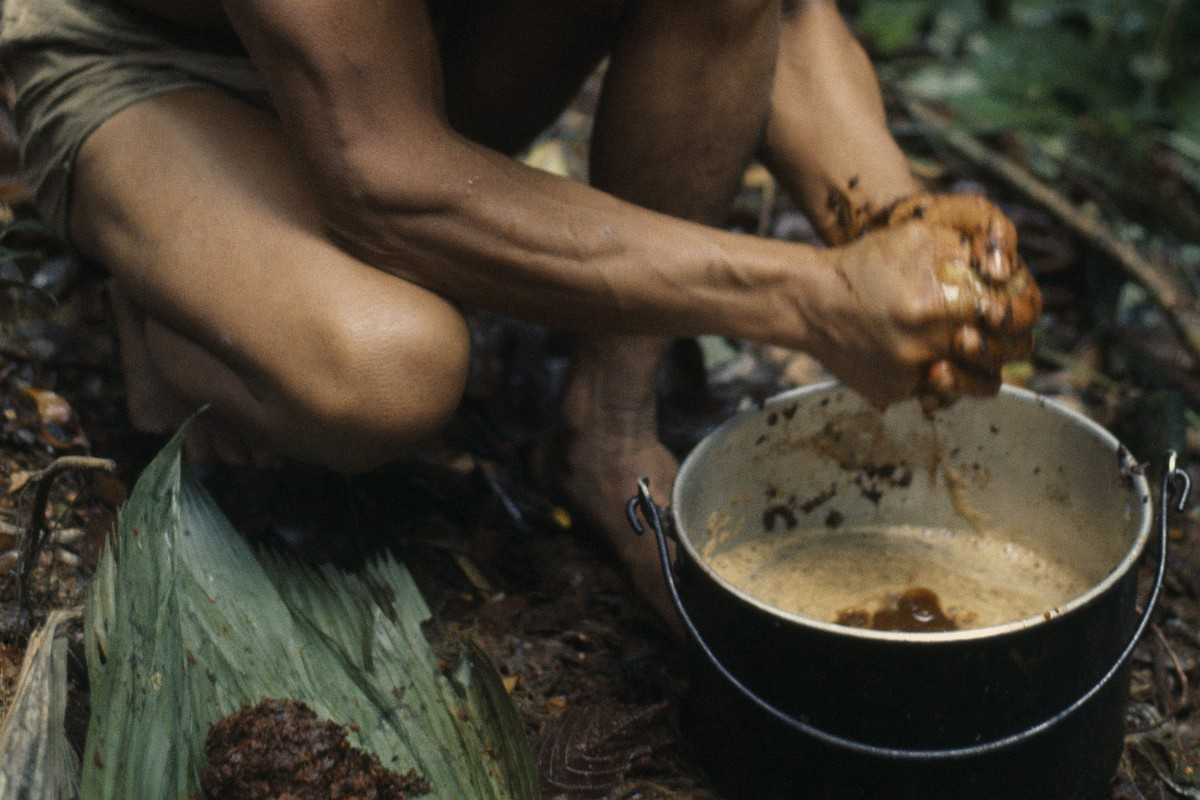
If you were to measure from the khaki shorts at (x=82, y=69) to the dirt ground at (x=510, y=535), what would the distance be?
0.35 m

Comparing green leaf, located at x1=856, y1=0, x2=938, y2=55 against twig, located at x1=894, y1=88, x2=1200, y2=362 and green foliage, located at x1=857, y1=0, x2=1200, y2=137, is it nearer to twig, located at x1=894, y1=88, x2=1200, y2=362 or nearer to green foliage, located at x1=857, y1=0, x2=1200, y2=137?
green foliage, located at x1=857, y1=0, x2=1200, y2=137

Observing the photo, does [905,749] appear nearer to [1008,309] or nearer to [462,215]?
[1008,309]

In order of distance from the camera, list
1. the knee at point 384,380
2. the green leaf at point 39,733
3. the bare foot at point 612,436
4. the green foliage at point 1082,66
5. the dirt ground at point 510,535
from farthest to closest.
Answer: the green foliage at point 1082,66 → the bare foot at point 612,436 → the dirt ground at point 510,535 → the knee at point 384,380 → the green leaf at point 39,733

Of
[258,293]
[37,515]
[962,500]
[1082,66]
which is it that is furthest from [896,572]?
[1082,66]

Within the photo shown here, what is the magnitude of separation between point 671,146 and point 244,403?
70 cm

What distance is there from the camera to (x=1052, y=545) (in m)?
1.84

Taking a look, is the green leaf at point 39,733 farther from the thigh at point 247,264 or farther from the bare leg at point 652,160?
the bare leg at point 652,160

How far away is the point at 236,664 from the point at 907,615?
96cm

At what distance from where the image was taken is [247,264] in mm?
1485

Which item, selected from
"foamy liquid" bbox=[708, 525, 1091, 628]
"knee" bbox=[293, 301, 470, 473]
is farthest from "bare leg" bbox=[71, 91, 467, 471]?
"foamy liquid" bbox=[708, 525, 1091, 628]

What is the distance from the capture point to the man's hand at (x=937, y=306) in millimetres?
1281

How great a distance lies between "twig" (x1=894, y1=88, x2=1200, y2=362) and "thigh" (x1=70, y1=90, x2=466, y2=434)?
5.40 feet

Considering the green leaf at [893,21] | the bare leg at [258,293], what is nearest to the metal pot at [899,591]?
the bare leg at [258,293]

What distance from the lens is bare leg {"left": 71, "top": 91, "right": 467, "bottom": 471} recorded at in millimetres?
1444
